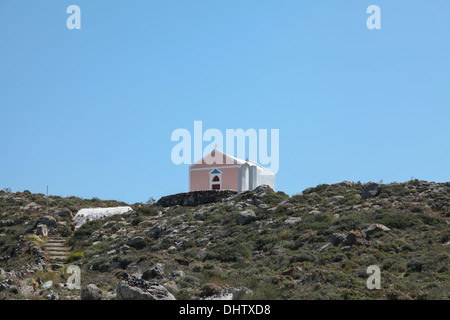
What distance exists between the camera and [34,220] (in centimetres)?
3503

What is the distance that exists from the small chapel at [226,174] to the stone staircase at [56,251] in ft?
42.2

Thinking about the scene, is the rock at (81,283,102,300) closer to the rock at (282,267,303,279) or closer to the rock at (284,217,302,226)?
the rock at (282,267,303,279)

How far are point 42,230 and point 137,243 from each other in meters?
8.61

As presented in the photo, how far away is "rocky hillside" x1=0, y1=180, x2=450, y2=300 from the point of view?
16.0 metres

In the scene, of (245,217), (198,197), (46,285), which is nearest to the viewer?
(46,285)

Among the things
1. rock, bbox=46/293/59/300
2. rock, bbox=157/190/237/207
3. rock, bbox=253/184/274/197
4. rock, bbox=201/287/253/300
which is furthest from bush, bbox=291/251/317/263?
rock, bbox=157/190/237/207

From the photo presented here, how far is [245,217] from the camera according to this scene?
27875mm

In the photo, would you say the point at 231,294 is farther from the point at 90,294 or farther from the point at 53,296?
the point at 53,296

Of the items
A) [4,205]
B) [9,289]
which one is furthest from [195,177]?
[9,289]

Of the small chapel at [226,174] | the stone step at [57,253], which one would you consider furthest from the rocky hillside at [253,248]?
the small chapel at [226,174]

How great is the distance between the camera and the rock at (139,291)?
1363 cm

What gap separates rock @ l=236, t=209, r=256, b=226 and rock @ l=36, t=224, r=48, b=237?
1343 cm

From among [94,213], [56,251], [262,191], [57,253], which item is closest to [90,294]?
[57,253]
